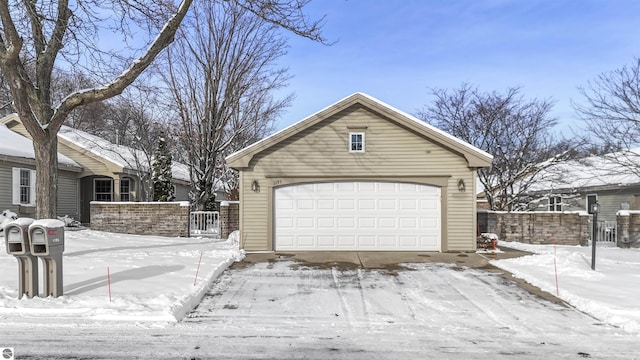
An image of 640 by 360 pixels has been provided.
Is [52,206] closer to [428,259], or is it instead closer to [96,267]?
[96,267]

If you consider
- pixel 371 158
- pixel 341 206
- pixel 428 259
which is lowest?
pixel 428 259

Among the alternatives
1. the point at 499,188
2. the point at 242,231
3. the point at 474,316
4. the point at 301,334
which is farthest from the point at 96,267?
the point at 499,188

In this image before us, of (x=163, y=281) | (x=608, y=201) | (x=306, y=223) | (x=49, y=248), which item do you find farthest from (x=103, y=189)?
(x=608, y=201)

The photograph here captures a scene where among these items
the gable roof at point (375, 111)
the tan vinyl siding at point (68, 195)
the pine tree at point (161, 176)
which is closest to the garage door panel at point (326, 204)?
the gable roof at point (375, 111)

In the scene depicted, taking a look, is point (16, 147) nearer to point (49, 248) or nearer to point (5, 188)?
point (5, 188)

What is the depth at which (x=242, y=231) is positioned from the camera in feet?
44.9

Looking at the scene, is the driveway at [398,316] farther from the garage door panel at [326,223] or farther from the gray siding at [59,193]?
the gray siding at [59,193]

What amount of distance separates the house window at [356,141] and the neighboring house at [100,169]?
12.5m

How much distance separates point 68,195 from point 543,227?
20.6 meters

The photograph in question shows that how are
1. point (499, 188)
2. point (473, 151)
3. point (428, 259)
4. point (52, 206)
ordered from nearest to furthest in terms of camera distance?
point (52, 206) → point (428, 259) → point (473, 151) → point (499, 188)

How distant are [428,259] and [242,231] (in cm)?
553

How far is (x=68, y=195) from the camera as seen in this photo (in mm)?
21047

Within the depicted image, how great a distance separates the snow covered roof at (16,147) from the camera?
1762 cm

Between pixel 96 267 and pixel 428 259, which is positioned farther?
pixel 428 259
